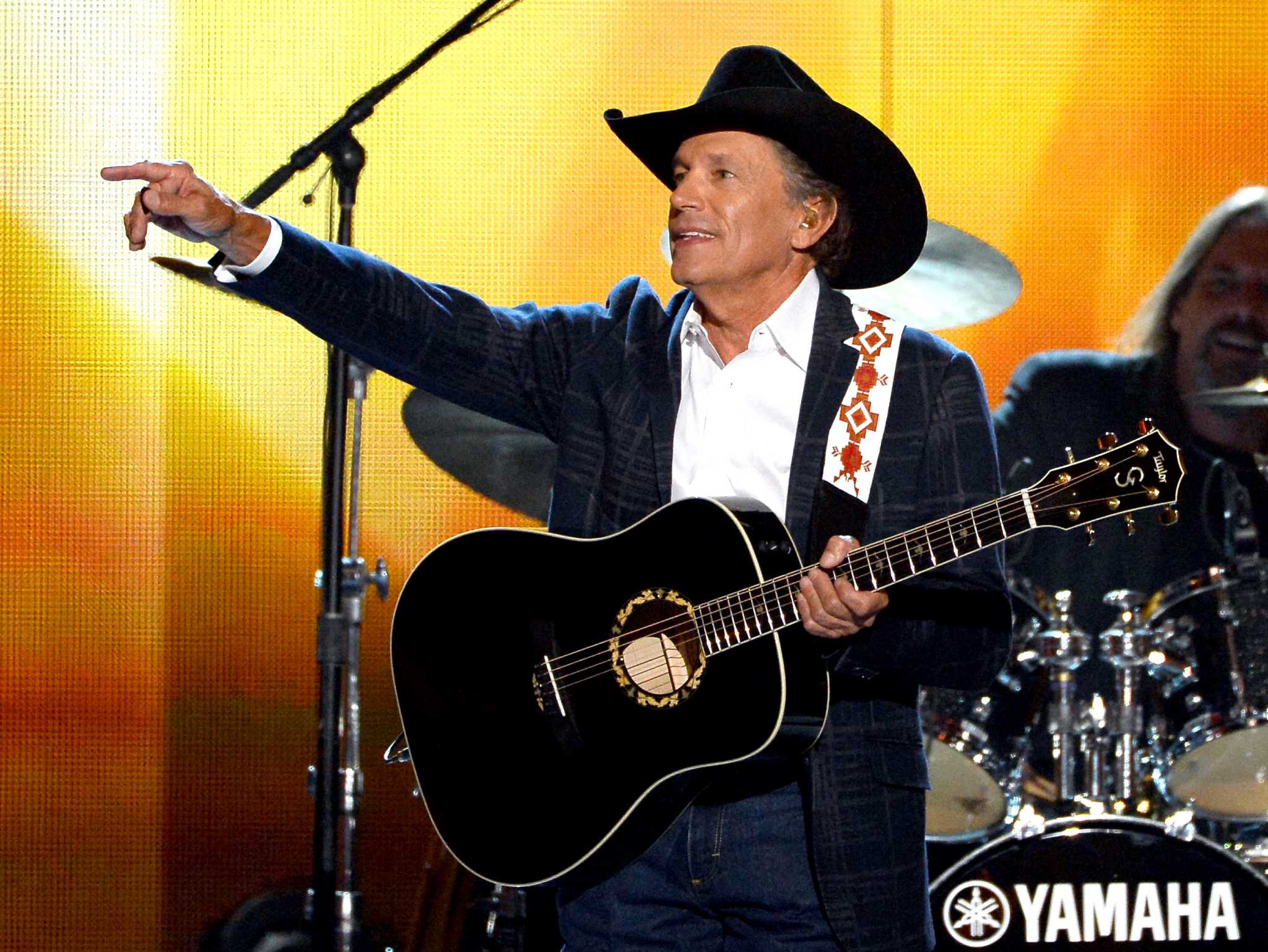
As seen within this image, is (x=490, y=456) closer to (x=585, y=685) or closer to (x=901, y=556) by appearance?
(x=585, y=685)

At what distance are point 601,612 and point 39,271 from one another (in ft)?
8.16

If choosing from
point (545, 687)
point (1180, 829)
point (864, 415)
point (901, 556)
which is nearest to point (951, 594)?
point (901, 556)

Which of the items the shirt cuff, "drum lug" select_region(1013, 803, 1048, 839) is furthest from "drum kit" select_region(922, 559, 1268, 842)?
the shirt cuff

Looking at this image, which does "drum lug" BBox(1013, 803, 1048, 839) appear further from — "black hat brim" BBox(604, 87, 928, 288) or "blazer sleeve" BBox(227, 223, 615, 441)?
"blazer sleeve" BBox(227, 223, 615, 441)

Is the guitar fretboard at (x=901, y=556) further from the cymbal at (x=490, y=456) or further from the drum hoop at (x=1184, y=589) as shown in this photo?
the drum hoop at (x=1184, y=589)

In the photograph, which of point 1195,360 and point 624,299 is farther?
point 1195,360

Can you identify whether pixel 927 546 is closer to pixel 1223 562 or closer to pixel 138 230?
pixel 138 230

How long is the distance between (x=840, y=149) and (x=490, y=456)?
1577 mm

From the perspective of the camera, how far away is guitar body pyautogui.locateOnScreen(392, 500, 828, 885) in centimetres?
198

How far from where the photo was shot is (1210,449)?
157 inches

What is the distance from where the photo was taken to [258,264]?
2049 mm

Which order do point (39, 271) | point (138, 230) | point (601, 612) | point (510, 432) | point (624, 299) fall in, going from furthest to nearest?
point (39, 271) < point (510, 432) < point (624, 299) < point (601, 612) < point (138, 230)

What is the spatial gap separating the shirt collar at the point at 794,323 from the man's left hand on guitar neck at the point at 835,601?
0.38 metres

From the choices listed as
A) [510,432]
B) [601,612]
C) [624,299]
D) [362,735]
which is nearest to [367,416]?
[510,432]
